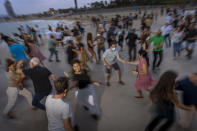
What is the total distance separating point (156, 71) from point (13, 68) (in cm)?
460

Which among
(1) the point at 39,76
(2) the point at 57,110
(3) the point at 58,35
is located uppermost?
(3) the point at 58,35

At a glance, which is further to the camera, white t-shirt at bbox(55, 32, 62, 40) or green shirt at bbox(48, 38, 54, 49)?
white t-shirt at bbox(55, 32, 62, 40)

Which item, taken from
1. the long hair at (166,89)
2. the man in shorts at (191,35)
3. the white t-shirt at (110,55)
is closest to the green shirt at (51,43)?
the white t-shirt at (110,55)

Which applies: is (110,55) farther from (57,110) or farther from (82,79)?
(57,110)

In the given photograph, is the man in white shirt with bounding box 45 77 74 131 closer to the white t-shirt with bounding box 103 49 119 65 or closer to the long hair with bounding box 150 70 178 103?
the long hair with bounding box 150 70 178 103

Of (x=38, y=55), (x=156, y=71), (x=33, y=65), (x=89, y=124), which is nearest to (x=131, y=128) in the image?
(x=89, y=124)

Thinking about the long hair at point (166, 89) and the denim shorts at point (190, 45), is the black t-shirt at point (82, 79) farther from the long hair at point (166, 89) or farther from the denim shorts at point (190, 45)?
the denim shorts at point (190, 45)

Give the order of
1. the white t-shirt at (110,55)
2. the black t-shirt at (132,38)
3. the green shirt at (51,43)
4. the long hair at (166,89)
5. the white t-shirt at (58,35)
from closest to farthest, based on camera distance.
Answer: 1. the long hair at (166,89)
2. the white t-shirt at (110,55)
3. the black t-shirt at (132,38)
4. the green shirt at (51,43)
5. the white t-shirt at (58,35)

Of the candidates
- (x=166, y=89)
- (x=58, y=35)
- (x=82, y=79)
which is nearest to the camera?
(x=166, y=89)

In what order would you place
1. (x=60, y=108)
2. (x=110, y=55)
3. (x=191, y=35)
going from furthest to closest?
(x=191, y=35) < (x=110, y=55) < (x=60, y=108)

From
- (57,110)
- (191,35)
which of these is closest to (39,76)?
(57,110)

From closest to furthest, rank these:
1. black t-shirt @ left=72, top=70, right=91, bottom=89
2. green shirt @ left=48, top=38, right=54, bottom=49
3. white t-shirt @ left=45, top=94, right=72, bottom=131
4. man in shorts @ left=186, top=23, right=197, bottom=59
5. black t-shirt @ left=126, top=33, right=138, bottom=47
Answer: white t-shirt @ left=45, top=94, right=72, bottom=131 < black t-shirt @ left=72, top=70, right=91, bottom=89 < man in shorts @ left=186, top=23, right=197, bottom=59 < black t-shirt @ left=126, top=33, right=138, bottom=47 < green shirt @ left=48, top=38, right=54, bottom=49

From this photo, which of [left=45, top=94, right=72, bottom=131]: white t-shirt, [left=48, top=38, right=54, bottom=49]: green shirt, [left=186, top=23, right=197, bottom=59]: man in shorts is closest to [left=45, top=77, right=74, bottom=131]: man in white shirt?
[left=45, top=94, right=72, bottom=131]: white t-shirt

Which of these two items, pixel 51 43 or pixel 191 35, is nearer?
pixel 191 35
